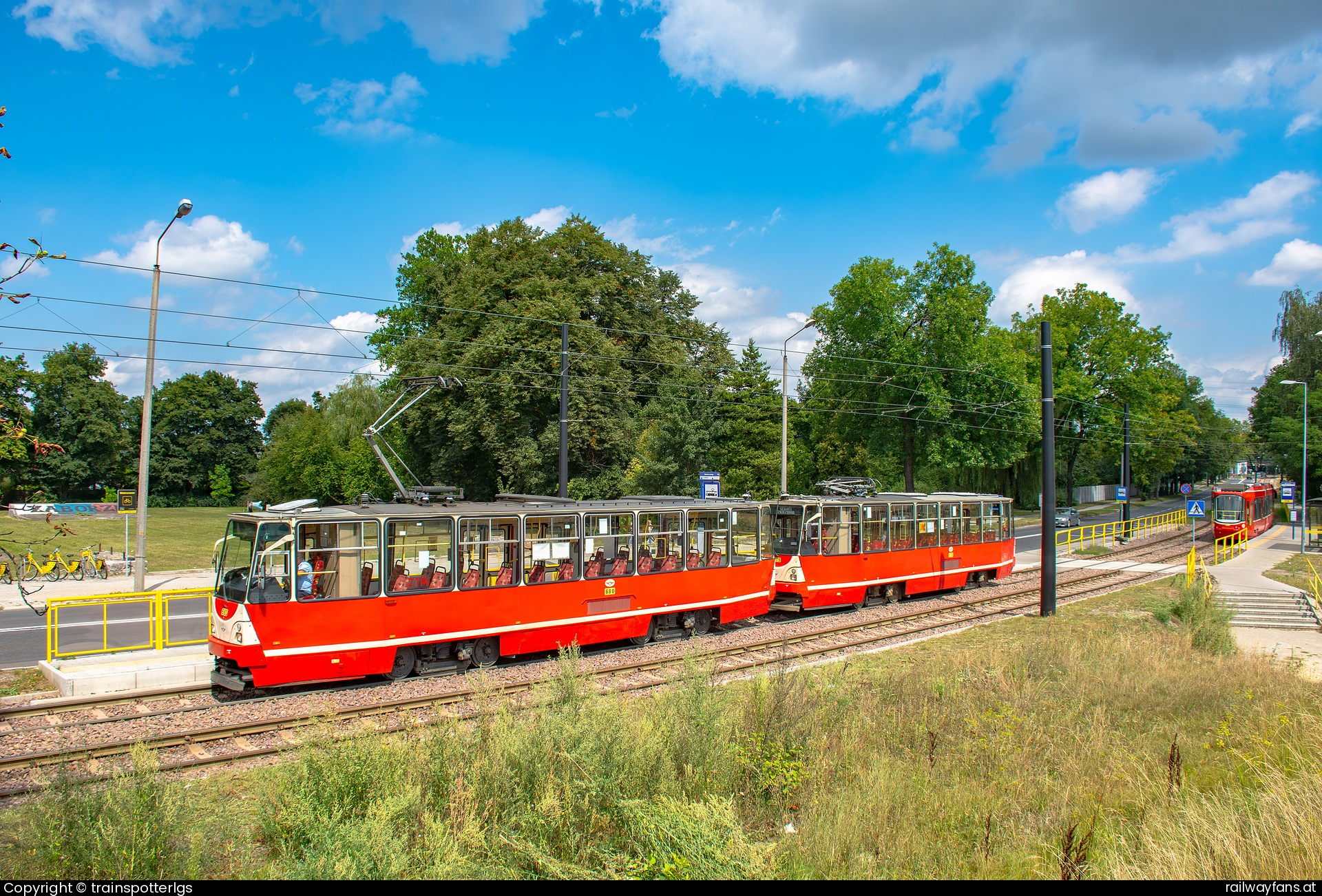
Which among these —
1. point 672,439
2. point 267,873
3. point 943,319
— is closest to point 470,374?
point 672,439

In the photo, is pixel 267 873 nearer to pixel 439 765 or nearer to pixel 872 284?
pixel 439 765

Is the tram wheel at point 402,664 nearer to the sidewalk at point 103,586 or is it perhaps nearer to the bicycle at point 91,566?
the sidewalk at point 103,586

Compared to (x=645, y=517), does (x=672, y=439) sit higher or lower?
higher

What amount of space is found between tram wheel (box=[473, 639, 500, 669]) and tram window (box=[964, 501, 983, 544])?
50.6ft

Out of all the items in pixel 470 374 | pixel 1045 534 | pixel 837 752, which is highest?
pixel 470 374

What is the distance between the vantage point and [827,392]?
140 feet

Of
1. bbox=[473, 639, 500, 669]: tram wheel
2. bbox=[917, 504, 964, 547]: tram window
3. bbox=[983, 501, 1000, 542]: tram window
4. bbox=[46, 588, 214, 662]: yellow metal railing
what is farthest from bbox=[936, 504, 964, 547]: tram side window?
bbox=[46, 588, 214, 662]: yellow metal railing

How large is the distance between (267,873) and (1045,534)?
1798 centimetres

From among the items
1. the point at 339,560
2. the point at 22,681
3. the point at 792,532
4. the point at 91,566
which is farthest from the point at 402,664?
the point at 91,566

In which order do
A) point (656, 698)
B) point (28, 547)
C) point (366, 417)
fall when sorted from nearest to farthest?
1. point (28, 547)
2. point (656, 698)
3. point (366, 417)

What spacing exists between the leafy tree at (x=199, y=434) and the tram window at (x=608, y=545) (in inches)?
3212

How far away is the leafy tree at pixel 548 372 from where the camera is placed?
35.8 meters

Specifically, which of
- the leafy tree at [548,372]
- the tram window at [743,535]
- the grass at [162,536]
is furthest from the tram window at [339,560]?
the leafy tree at [548,372]
